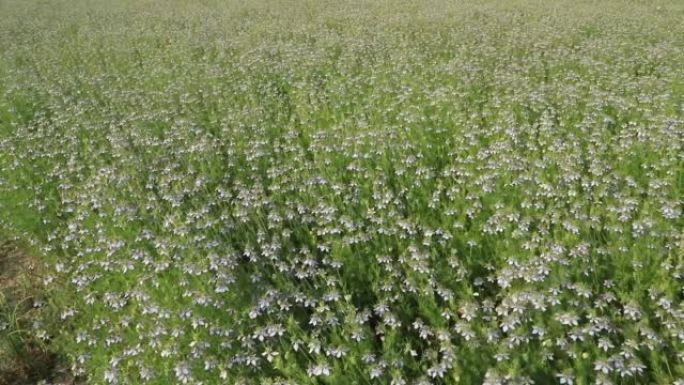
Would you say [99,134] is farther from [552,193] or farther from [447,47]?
[447,47]

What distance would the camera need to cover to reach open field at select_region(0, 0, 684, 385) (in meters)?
4.09

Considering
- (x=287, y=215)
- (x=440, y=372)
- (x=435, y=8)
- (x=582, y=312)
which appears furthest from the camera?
(x=435, y=8)

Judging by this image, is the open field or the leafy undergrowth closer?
A: the open field

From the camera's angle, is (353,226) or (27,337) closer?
(353,226)

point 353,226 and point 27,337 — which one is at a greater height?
point 353,226

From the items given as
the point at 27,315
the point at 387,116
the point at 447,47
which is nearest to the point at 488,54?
the point at 447,47

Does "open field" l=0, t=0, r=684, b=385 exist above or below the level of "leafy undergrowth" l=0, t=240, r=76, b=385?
above

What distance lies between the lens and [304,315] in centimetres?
496

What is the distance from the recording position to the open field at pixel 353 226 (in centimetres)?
409

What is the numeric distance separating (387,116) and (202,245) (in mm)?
4919

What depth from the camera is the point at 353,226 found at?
5.49 m

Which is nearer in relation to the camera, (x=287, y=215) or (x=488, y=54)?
(x=287, y=215)

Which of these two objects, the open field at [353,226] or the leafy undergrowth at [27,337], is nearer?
the open field at [353,226]

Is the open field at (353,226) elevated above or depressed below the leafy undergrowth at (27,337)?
above
